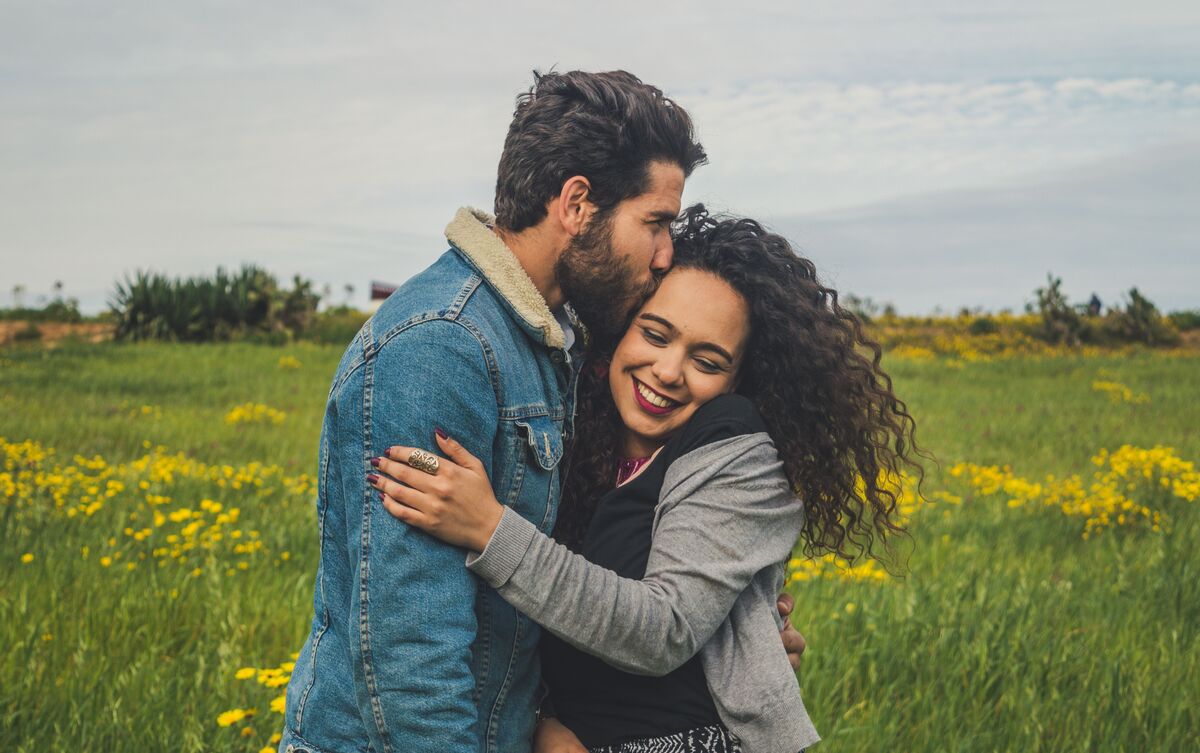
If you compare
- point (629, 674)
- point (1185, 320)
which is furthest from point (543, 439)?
point (1185, 320)

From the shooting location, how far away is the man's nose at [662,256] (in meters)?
2.51

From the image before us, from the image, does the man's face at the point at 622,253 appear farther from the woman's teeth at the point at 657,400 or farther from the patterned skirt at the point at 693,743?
the patterned skirt at the point at 693,743

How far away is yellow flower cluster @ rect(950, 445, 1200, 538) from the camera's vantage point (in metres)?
7.25

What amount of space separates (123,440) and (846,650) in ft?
25.5

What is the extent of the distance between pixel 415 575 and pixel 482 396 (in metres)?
0.37

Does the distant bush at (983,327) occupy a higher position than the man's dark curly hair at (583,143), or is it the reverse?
the distant bush at (983,327)

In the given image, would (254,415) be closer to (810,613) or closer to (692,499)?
(810,613)

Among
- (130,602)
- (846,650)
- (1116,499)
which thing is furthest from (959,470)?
(130,602)

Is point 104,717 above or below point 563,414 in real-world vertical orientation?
below

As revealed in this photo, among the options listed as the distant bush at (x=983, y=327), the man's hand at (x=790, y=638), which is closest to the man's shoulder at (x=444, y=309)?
the man's hand at (x=790, y=638)

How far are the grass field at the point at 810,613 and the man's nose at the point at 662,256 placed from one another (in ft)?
6.32

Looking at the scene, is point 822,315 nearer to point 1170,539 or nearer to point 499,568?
point 499,568

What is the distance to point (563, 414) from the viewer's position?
2.36 meters

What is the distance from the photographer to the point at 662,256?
99.3 inches
